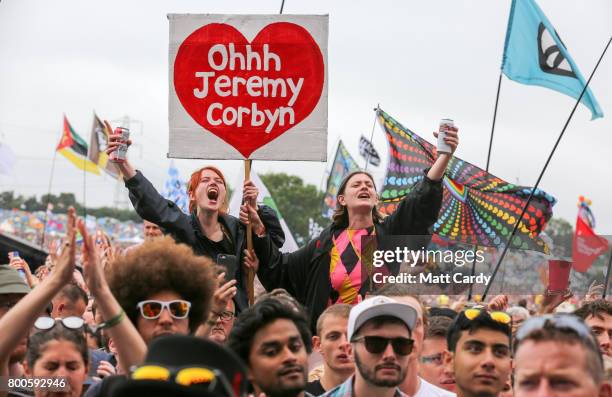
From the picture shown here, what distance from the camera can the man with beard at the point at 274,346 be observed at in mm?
5121

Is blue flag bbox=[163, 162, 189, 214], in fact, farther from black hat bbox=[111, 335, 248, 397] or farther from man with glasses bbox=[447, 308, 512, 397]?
black hat bbox=[111, 335, 248, 397]

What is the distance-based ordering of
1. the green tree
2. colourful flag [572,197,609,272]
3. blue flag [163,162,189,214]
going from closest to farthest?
colourful flag [572,197,609,272], blue flag [163,162,189,214], the green tree

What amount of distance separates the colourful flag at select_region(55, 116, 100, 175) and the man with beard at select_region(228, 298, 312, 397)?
25912 millimetres

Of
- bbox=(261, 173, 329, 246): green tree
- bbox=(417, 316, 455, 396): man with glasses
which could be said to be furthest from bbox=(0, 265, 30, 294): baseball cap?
bbox=(261, 173, 329, 246): green tree

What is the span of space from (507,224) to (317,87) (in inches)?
110

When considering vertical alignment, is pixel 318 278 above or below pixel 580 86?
below

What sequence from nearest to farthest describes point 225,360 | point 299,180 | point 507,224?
point 225,360, point 507,224, point 299,180

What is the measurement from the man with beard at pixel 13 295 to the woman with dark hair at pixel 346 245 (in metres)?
1.69

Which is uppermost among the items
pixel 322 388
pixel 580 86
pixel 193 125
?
pixel 580 86

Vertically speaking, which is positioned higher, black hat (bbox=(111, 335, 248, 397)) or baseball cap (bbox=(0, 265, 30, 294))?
baseball cap (bbox=(0, 265, 30, 294))

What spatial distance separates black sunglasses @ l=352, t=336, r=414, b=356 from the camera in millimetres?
5473

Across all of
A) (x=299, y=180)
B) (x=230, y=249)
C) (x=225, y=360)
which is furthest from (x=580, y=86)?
(x=299, y=180)

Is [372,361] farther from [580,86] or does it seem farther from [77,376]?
[580,86]

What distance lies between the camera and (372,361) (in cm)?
544
